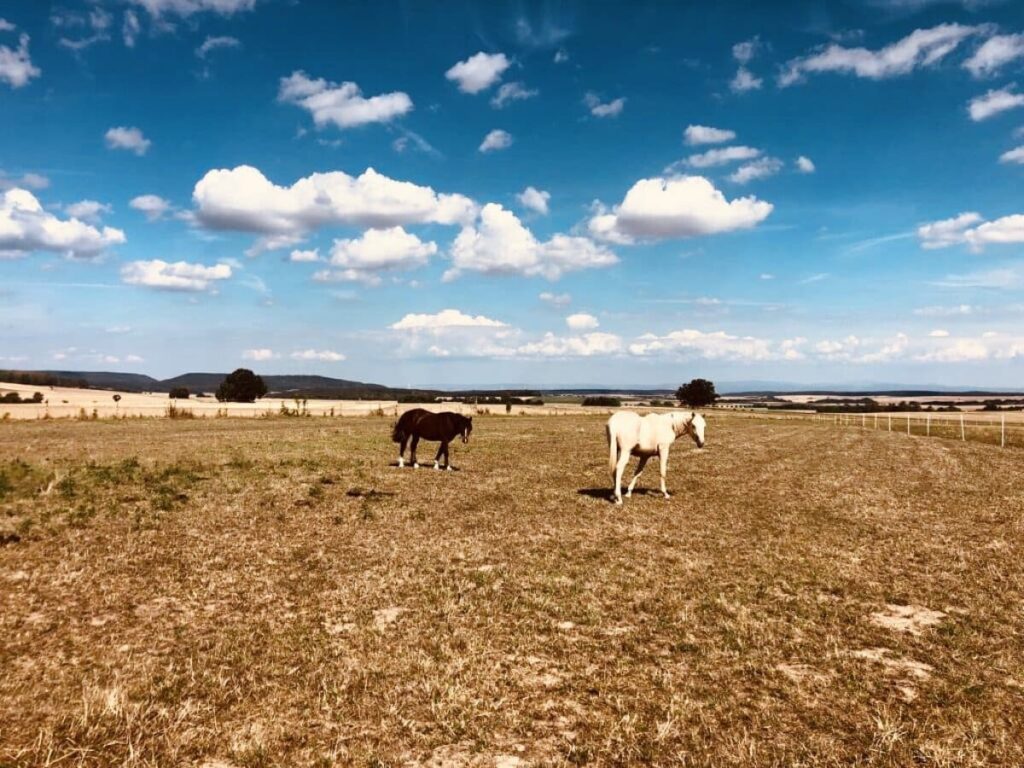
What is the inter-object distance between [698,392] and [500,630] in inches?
4872

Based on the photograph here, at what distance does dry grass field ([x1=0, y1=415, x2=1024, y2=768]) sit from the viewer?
5254 millimetres

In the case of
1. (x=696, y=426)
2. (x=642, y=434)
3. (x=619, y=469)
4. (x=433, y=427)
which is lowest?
(x=619, y=469)

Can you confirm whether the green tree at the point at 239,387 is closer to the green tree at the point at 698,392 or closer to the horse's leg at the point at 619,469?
the green tree at the point at 698,392

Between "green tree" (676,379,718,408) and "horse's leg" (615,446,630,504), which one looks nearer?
"horse's leg" (615,446,630,504)

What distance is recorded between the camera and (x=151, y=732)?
17.3 ft

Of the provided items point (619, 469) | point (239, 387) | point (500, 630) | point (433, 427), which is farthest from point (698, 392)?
point (500, 630)

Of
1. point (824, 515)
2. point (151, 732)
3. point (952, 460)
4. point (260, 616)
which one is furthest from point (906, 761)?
point (952, 460)

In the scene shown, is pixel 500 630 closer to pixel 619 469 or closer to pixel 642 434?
pixel 619 469

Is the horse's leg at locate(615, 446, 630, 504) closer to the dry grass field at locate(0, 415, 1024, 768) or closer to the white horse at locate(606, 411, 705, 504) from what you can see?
the white horse at locate(606, 411, 705, 504)

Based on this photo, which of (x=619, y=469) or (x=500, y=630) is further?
(x=619, y=469)

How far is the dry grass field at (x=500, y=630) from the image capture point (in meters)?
5.25

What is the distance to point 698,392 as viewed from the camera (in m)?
125

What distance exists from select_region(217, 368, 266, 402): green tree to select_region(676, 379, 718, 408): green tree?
293ft

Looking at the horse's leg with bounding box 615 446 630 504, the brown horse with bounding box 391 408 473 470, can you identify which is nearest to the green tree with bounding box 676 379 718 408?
the brown horse with bounding box 391 408 473 470
